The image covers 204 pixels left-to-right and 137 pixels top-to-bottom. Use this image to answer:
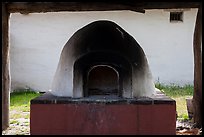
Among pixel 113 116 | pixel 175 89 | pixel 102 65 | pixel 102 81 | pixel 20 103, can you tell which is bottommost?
pixel 20 103

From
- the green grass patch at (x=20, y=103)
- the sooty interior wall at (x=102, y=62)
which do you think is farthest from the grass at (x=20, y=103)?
the sooty interior wall at (x=102, y=62)

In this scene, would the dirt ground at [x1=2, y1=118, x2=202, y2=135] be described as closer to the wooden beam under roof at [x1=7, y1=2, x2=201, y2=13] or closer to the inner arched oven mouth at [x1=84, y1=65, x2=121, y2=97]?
the inner arched oven mouth at [x1=84, y1=65, x2=121, y2=97]

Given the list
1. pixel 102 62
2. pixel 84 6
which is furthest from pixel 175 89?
pixel 102 62

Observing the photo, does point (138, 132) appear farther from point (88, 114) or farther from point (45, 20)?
point (45, 20)

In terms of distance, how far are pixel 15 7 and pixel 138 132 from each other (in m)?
2.96

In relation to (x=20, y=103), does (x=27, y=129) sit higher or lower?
lower

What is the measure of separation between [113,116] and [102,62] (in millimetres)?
745

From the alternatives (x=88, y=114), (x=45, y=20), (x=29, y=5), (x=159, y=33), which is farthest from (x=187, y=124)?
(x=45, y=20)

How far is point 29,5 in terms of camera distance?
6.11 meters

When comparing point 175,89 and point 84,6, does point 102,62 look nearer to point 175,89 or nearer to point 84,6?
point 84,6

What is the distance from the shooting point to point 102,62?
4945mm

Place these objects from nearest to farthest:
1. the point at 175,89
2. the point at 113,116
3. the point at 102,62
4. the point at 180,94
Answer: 1. the point at 113,116
2. the point at 102,62
3. the point at 180,94
4. the point at 175,89

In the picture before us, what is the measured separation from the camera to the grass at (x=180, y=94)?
7.59 m

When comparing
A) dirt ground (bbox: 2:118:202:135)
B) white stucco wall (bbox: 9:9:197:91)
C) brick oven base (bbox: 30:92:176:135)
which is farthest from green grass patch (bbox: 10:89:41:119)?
brick oven base (bbox: 30:92:176:135)
